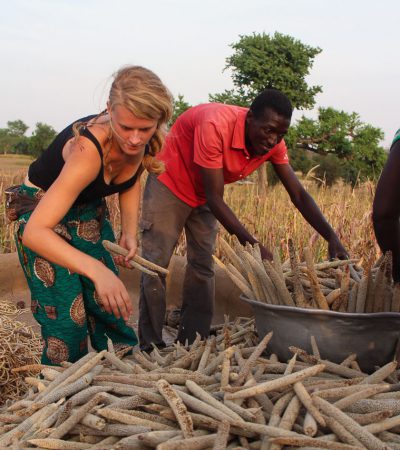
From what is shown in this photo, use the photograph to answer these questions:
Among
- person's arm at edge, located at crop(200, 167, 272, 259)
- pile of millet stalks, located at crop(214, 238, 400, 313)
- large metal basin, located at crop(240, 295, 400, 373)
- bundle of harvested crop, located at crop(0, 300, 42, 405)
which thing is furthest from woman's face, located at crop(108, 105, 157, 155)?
bundle of harvested crop, located at crop(0, 300, 42, 405)

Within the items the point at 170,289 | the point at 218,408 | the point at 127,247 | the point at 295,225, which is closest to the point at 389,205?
the point at 218,408

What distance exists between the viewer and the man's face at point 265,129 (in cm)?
276

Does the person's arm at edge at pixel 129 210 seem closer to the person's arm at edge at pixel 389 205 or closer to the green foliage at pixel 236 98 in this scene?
the person's arm at edge at pixel 389 205

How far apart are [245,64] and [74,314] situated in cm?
1404

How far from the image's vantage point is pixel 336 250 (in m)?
2.67

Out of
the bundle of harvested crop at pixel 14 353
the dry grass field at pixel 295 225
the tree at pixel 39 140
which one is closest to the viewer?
the bundle of harvested crop at pixel 14 353

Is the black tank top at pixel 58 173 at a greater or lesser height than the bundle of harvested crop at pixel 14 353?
greater

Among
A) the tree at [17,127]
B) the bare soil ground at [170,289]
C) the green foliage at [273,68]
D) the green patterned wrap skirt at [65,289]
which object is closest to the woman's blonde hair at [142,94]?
the green patterned wrap skirt at [65,289]

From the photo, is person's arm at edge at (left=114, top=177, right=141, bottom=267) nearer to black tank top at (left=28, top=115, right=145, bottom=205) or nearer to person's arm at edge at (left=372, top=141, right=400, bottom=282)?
black tank top at (left=28, top=115, right=145, bottom=205)

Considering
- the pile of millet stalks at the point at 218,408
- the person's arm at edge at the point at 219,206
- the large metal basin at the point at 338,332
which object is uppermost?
the person's arm at edge at the point at 219,206

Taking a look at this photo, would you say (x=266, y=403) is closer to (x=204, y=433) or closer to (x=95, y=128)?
(x=204, y=433)

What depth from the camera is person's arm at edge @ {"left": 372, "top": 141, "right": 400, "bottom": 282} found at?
1.83 meters

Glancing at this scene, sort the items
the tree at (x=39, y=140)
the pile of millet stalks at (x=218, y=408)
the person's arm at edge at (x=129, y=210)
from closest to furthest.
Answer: the pile of millet stalks at (x=218, y=408) < the person's arm at edge at (x=129, y=210) < the tree at (x=39, y=140)

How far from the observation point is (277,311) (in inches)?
72.7
